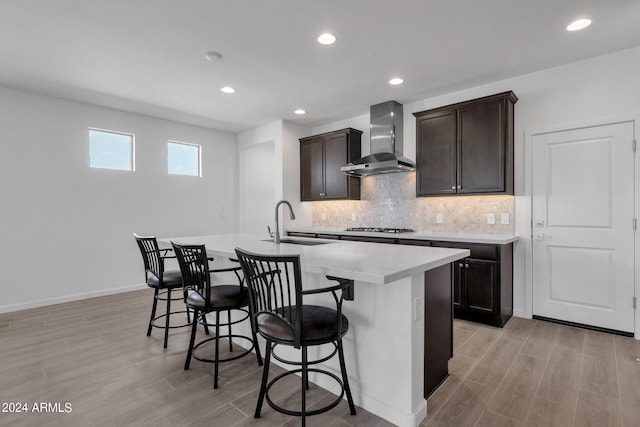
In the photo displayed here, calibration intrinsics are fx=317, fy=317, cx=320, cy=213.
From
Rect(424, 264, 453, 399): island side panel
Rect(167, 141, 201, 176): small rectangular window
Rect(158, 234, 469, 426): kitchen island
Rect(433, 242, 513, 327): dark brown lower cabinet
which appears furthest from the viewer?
Rect(167, 141, 201, 176): small rectangular window

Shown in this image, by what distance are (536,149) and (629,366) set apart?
2142mm

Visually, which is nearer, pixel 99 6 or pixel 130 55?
pixel 99 6

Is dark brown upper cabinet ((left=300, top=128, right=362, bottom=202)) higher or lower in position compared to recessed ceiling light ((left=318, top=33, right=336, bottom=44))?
lower

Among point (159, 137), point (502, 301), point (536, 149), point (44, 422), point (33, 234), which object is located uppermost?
point (159, 137)

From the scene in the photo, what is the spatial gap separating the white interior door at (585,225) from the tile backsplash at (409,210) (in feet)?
1.34

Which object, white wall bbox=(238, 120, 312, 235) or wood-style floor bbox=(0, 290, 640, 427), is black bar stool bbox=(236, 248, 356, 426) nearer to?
wood-style floor bbox=(0, 290, 640, 427)

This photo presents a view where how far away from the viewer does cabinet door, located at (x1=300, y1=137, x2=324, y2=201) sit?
5.29 m

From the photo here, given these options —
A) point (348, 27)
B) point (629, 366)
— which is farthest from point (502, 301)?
point (348, 27)

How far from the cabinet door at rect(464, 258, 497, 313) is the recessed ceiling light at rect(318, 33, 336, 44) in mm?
2570

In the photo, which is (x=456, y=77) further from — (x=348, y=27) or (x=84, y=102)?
(x=84, y=102)

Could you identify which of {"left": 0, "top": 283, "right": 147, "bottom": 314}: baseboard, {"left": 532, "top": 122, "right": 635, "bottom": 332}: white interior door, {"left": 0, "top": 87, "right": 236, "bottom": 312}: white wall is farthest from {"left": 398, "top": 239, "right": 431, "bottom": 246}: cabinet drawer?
{"left": 0, "top": 283, "right": 147, "bottom": 314}: baseboard

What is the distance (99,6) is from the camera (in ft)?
7.65

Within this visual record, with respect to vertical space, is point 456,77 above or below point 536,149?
above

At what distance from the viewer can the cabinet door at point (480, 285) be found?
3.23m
